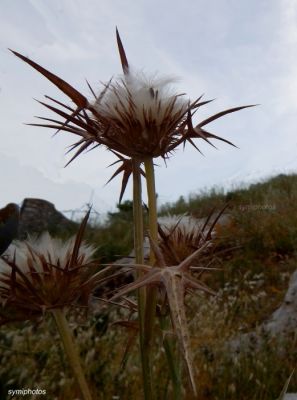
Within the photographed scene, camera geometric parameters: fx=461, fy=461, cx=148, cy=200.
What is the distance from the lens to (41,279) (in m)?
0.67

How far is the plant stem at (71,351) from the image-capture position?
1.88ft

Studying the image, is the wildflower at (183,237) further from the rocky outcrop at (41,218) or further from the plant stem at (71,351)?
the rocky outcrop at (41,218)

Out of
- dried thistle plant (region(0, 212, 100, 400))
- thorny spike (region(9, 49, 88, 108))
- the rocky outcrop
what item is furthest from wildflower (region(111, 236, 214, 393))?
the rocky outcrop

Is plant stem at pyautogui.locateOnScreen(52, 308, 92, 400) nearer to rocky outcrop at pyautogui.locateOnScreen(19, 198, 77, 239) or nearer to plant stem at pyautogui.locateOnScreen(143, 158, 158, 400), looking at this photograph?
plant stem at pyautogui.locateOnScreen(143, 158, 158, 400)

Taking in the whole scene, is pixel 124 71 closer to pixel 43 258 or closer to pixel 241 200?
pixel 43 258

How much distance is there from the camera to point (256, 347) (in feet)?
10.7

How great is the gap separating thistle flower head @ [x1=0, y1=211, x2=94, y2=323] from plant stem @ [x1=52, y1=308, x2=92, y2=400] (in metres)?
0.02

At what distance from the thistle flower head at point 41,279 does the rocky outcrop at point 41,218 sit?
830 centimetres

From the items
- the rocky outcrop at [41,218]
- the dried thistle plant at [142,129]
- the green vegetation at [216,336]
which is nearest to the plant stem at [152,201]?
the dried thistle plant at [142,129]

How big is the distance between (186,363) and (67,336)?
0.72 feet

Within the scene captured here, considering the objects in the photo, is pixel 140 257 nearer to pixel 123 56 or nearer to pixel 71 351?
pixel 71 351

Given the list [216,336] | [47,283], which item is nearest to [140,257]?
[47,283]

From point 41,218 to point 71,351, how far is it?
354 inches

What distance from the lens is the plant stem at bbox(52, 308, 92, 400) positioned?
57cm
